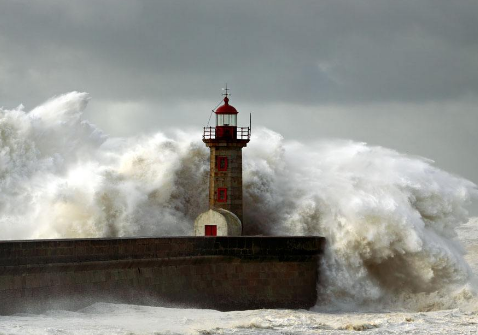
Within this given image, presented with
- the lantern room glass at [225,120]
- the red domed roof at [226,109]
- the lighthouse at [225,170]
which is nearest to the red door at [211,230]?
the lighthouse at [225,170]

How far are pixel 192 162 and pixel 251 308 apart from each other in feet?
13.8

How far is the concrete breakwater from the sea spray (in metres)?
0.84

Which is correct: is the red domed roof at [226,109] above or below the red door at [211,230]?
above

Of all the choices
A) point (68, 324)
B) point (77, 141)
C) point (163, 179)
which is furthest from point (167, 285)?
point (77, 141)

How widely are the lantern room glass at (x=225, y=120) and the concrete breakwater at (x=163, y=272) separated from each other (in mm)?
2318

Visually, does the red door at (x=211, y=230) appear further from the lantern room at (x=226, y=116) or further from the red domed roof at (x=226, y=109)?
the red domed roof at (x=226, y=109)

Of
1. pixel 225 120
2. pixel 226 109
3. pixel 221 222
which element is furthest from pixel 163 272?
pixel 226 109

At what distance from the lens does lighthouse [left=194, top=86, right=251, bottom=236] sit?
18781 millimetres

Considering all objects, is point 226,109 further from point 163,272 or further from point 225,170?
point 163,272

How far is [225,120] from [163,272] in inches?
137

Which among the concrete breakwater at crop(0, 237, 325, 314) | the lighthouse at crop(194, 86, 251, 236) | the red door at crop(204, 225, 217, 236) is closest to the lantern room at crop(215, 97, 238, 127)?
the lighthouse at crop(194, 86, 251, 236)

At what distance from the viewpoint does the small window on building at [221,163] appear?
742 inches

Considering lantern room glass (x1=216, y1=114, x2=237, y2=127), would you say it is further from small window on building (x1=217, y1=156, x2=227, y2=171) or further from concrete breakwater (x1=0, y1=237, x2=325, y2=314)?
concrete breakwater (x1=0, y1=237, x2=325, y2=314)

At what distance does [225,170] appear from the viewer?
18.8 meters
